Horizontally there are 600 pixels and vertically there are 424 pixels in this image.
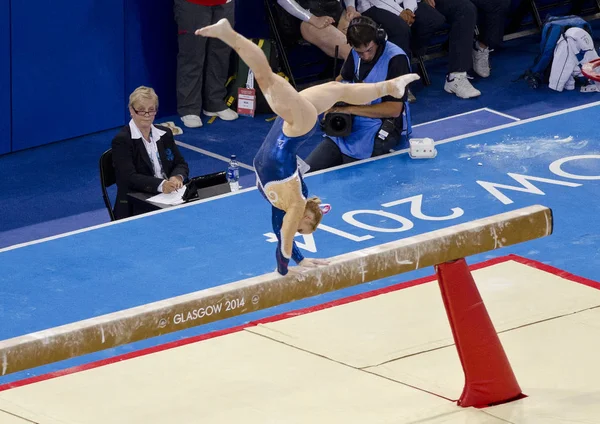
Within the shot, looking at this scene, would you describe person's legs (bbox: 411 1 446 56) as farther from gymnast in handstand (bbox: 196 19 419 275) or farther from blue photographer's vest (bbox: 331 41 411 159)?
gymnast in handstand (bbox: 196 19 419 275)

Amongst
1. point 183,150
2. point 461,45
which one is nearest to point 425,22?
point 461,45

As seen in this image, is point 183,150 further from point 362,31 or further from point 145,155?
point 362,31

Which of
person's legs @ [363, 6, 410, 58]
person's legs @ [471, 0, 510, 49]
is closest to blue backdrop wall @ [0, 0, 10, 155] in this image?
person's legs @ [363, 6, 410, 58]

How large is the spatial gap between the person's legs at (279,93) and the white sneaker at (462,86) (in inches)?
235

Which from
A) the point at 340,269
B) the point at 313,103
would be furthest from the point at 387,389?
the point at 313,103

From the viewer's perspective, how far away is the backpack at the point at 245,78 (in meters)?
9.76

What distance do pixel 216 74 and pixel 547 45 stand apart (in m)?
2.83

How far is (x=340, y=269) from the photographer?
4.60 m

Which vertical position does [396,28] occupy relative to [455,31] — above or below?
above

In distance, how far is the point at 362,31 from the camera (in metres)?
7.52

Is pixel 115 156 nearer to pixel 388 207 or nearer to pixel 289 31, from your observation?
pixel 388 207

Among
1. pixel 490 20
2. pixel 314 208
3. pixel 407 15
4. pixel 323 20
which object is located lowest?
pixel 490 20

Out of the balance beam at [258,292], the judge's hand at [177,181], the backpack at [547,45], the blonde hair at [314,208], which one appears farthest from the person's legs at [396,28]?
the blonde hair at [314,208]

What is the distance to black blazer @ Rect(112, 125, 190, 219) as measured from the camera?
7.04m
